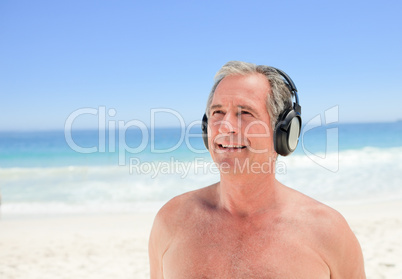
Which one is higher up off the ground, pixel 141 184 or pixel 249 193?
pixel 249 193

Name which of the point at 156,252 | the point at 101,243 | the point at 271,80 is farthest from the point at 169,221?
the point at 101,243

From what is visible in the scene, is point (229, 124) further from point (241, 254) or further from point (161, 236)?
point (161, 236)

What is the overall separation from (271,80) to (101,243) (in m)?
5.38

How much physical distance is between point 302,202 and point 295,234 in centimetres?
17

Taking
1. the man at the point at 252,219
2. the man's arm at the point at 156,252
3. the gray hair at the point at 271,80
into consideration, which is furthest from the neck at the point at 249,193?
the man's arm at the point at 156,252

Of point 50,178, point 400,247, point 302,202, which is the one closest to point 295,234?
point 302,202

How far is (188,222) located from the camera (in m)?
1.81

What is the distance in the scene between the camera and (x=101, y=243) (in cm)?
630

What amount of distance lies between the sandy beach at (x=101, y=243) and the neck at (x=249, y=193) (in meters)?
3.51

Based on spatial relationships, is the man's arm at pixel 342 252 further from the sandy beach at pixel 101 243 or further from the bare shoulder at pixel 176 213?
the sandy beach at pixel 101 243

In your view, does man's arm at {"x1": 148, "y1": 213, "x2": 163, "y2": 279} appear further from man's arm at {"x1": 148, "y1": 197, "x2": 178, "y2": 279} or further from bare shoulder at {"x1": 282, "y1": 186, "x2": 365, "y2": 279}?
bare shoulder at {"x1": 282, "y1": 186, "x2": 365, "y2": 279}

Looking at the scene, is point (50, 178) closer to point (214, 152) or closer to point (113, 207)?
point (113, 207)

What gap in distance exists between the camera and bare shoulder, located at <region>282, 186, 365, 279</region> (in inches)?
61.8

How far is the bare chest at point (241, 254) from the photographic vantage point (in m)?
1.57
